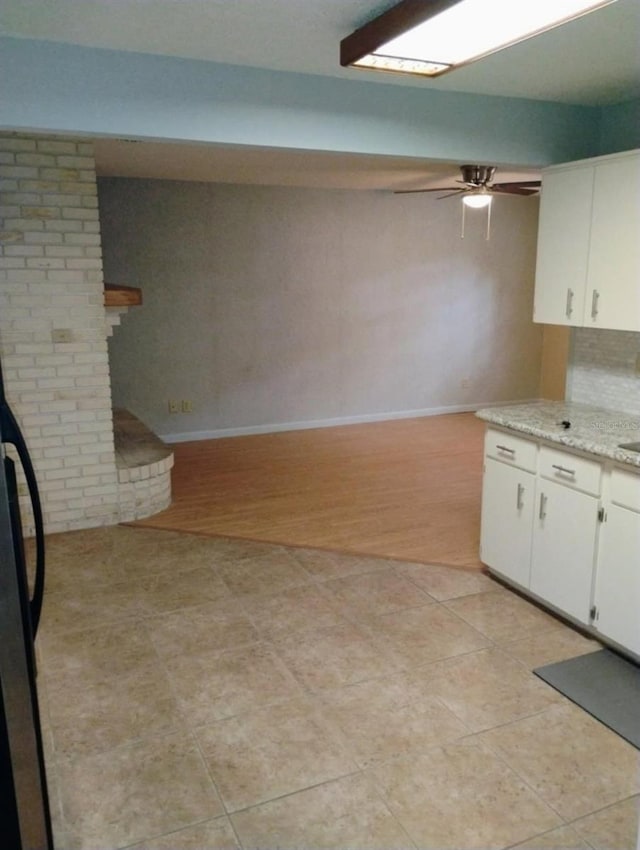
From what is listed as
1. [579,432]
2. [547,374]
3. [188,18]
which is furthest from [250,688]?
[547,374]

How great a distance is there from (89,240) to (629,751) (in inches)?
140

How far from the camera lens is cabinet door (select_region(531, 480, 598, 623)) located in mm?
2746

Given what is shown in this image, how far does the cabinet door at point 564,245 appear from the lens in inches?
119

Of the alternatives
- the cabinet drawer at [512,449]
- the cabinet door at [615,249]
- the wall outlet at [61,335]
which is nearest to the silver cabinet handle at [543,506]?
the cabinet drawer at [512,449]

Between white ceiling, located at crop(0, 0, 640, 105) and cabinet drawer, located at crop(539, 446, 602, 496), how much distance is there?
157 cm

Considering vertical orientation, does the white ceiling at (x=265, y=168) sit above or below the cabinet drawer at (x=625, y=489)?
above

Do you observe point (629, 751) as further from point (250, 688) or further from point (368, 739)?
point (250, 688)

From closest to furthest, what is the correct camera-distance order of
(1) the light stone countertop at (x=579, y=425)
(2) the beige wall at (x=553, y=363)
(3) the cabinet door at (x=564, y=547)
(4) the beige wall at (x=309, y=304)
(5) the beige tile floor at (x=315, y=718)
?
(5) the beige tile floor at (x=315, y=718), (1) the light stone countertop at (x=579, y=425), (3) the cabinet door at (x=564, y=547), (4) the beige wall at (x=309, y=304), (2) the beige wall at (x=553, y=363)

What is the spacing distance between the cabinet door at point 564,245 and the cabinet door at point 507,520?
790mm

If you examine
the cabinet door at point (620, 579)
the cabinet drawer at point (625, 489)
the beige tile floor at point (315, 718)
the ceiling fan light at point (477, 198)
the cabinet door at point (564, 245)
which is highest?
the ceiling fan light at point (477, 198)

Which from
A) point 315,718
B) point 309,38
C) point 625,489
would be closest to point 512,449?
point 625,489

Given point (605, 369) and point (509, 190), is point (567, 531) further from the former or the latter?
point (509, 190)

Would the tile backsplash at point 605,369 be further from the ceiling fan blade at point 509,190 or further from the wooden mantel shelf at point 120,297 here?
the wooden mantel shelf at point 120,297

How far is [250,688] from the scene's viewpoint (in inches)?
99.7
